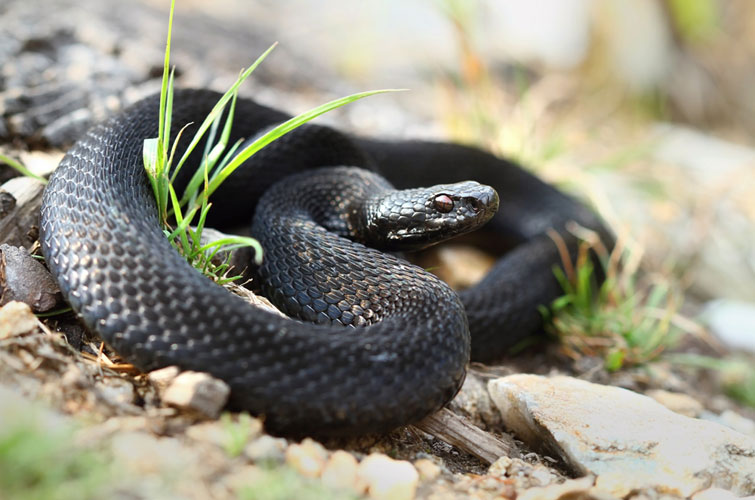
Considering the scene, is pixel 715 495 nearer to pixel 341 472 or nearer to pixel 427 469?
pixel 427 469

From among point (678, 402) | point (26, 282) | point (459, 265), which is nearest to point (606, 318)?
point (678, 402)

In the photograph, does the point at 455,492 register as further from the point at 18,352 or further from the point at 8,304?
the point at 8,304

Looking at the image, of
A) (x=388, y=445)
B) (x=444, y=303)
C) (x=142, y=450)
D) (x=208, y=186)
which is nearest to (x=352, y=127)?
(x=208, y=186)

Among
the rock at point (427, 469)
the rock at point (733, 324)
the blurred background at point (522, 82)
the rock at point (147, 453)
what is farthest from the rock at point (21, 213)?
the rock at point (733, 324)

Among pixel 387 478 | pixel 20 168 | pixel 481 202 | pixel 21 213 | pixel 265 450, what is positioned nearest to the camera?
pixel 265 450

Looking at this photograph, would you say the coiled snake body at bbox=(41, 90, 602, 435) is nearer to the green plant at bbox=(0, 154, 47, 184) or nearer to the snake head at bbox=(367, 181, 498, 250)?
the green plant at bbox=(0, 154, 47, 184)
